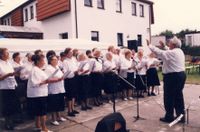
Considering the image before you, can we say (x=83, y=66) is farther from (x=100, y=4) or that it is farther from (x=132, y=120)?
(x=100, y=4)

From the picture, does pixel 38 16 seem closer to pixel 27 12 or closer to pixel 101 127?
pixel 27 12

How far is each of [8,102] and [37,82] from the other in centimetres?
117

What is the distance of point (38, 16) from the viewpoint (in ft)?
76.6

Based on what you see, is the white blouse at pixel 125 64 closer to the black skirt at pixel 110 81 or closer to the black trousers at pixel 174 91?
the black skirt at pixel 110 81

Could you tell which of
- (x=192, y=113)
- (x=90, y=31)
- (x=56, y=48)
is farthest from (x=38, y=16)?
(x=192, y=113)

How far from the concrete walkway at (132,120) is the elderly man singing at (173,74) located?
1.40 ft

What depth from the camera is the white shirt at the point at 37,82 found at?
6516mm

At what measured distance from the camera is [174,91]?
7.24 m

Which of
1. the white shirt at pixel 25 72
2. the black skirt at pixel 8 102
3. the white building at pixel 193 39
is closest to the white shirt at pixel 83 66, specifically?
the white shirt at pixel 25 72

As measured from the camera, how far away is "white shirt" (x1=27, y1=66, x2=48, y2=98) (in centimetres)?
652

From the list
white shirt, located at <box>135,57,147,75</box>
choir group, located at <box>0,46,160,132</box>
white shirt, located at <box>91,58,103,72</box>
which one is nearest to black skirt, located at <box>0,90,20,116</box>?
choir group, located at <box>0,46,160,132</box>

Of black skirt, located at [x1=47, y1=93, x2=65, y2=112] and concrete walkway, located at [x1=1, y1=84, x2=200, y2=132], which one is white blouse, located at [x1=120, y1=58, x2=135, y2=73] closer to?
concrete walkway, located at [x1=1, y1=84, x2=200, y2=132]

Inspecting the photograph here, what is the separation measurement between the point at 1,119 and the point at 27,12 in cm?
1966

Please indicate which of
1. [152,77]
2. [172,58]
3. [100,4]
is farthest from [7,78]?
[100,4]
